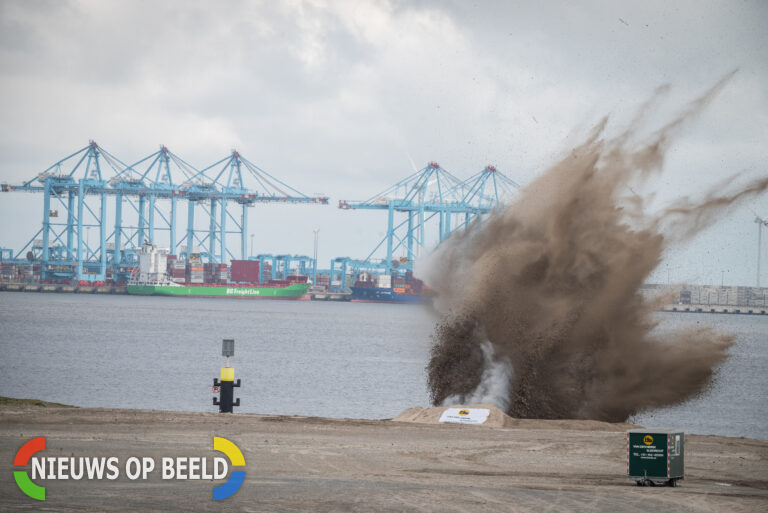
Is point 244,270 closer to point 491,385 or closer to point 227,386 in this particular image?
point 491,385

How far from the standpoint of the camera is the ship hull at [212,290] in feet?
514

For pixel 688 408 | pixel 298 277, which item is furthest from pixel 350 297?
pixel 688 408

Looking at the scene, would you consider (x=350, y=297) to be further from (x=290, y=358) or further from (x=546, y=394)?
(x=546, y=394)

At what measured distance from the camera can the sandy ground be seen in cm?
1161

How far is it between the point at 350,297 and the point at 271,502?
16478 centimetres

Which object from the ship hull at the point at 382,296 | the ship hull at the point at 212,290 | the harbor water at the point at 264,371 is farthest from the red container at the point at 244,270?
the harbor water at the point at 264,371

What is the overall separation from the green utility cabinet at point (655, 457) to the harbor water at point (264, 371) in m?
14.9

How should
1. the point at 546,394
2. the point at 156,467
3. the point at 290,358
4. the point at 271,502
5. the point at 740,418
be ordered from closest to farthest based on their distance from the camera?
the point at 271,502, the point at 156,467, the point at 546,394, the point at 740,418, the point at 290,358

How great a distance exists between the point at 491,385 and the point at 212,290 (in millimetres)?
137186

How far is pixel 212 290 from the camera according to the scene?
15838 cm

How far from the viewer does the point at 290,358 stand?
56125 millimetres

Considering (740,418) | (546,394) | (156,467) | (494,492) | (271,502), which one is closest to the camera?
(271,502)

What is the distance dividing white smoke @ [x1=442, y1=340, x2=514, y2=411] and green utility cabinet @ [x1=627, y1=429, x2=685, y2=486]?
10.0m

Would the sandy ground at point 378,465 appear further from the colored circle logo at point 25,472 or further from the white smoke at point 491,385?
the white smoke at point 491,385
